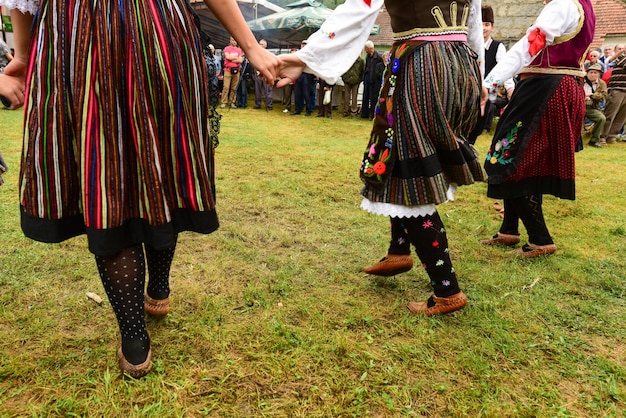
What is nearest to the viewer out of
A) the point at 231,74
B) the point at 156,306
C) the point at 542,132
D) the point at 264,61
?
the point at 264,61

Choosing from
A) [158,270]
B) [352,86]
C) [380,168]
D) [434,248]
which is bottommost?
[158,270]

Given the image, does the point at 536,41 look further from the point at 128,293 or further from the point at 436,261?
the point at 128,293

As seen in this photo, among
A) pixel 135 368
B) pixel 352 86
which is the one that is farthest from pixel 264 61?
pixel 352 86

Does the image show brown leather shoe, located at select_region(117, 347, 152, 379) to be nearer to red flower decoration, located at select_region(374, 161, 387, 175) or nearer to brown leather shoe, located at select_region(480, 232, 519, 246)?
red flower decoration, located at select_region(374, 161, 387, 175)

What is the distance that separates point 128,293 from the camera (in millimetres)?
1536

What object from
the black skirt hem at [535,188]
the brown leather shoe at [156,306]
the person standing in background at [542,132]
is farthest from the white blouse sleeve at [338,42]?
the black skirt hem at [535,188]

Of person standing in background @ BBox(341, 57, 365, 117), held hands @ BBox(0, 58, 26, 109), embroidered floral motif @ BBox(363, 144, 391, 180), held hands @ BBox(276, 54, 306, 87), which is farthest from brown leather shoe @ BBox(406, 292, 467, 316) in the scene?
person standing in background @ BBox(341, 57, 365, 117)

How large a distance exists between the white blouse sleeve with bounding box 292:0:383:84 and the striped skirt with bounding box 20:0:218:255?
1.44 ft

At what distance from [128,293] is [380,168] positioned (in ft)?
3.64

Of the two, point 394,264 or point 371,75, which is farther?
point 371,75

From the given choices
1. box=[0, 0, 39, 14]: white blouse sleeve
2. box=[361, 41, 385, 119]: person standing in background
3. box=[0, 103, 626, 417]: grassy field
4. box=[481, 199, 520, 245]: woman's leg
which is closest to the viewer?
box=[0, 0, 39, 14]: white blouse sleeve

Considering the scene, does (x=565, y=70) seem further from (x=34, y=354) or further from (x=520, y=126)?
(x=34, y=354)

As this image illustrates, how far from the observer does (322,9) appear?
42.8ft

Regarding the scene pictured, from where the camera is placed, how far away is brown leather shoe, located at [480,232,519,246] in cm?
298
